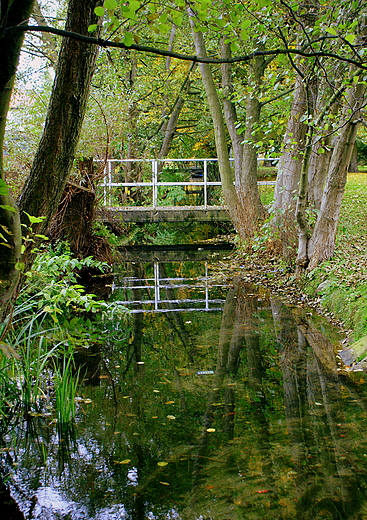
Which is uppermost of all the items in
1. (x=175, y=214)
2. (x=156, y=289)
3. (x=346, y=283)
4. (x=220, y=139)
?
(x=220, y=139)

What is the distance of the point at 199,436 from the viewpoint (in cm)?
408

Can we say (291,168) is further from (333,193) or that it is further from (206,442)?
(206,442)

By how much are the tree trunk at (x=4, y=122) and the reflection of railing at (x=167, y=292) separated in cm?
548

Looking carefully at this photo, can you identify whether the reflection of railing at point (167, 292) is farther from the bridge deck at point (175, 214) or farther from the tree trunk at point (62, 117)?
the tree trunk at point (62, 117)

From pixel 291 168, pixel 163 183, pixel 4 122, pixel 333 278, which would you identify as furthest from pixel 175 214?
pixel 4 122

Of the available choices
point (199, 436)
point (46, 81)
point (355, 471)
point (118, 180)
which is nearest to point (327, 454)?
point (355, 471)

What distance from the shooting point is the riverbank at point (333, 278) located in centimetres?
705

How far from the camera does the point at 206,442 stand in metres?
3.98

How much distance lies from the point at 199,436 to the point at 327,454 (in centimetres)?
94

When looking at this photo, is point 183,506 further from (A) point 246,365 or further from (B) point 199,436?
(A) point 246,365

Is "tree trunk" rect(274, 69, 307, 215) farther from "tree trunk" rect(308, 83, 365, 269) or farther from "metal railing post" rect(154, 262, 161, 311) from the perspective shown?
"metal railing post" rect(154, 262, 161, 311)

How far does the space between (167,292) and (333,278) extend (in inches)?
136

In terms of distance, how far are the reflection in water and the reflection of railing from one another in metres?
2.43

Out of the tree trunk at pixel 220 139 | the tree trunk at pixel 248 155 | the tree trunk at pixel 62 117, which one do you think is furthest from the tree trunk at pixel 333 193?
the tree trunk at pixel 62 117
